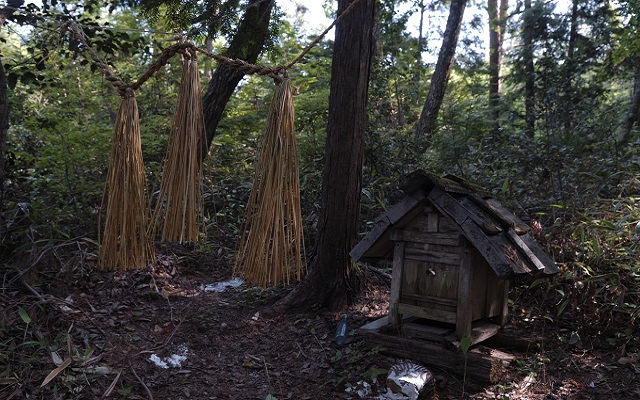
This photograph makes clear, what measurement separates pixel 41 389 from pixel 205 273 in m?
2.25

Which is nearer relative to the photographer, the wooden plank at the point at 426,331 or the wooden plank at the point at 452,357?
the wooden plank at the point at 452,357

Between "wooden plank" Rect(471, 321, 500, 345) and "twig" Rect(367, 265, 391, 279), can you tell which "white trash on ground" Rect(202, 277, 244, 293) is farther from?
"wooden plank" Rect(471, 321, 500, 345)

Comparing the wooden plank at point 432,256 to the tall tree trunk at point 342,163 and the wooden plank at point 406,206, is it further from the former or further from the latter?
the tall tree trunk at point 342,163

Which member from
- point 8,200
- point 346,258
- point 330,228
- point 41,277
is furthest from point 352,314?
point 8,200

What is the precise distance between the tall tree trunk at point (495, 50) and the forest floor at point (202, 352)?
7079 mm

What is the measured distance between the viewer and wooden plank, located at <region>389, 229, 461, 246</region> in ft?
10.5

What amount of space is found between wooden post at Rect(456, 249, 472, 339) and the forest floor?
13.1 inches

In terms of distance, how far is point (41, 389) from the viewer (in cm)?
279

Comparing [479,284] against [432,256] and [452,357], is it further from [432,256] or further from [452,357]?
[452,357]

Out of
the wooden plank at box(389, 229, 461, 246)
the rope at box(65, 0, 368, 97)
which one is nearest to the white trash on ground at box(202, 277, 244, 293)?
the wooden plank at box(389, 229, 461, 246)

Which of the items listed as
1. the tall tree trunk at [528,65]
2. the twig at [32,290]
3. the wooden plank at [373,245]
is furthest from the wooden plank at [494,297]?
the tall tree trunk at [528,65]

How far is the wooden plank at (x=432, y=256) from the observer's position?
10.5 ft

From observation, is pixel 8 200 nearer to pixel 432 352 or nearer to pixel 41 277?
pixel 41 277

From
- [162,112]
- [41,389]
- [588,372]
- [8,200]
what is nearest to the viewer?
[41,389]
